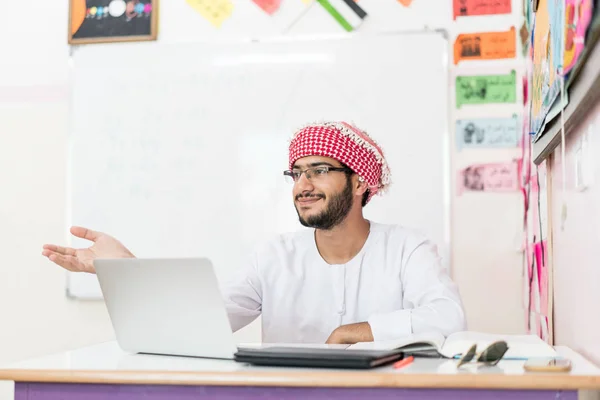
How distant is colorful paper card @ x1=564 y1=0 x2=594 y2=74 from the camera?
111 centimetres

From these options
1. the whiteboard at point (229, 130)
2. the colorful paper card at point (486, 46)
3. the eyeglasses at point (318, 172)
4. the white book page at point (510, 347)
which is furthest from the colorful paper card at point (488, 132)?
the white book page at point (510, 347)

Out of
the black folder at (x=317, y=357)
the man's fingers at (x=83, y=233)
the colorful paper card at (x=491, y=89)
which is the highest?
the colorful paper card at (x=491, y=89)

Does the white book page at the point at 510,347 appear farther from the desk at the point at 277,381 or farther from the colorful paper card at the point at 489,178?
the colorful paper card at the point at 489,178

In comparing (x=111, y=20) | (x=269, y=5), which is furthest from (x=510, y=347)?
(x=111, y=20)

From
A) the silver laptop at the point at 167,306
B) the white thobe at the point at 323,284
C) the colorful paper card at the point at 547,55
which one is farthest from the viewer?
the white thobe at the point at 323,284

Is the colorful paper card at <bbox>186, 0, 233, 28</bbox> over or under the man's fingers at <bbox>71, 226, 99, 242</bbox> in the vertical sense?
over

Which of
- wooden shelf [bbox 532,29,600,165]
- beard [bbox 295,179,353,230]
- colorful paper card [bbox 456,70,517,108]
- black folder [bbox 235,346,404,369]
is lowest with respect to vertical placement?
black folder [bbox 235,346,404,369]

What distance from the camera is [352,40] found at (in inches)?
118

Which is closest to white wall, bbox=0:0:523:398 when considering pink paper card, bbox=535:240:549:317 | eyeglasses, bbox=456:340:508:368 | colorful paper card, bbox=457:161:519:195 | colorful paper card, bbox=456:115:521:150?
colorful paper card, bbox=456:115:521:150

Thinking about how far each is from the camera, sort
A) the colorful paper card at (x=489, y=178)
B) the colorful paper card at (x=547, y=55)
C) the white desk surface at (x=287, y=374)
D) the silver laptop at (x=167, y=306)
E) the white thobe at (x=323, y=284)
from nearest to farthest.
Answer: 1. the white desk surface at (x=287, y=374)
2. the silver laptop at (x=167, y=306)
3. the colorful paper card at (x=547, y=55)
4. the white thobe at (x=323, y=284)
5. the colorful paper card at (x=489, y=178)

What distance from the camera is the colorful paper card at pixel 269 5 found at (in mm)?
3066

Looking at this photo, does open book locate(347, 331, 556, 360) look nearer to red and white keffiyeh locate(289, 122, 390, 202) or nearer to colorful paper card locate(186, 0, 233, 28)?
red and white keffiyeh locate(289, 122, 390, 202)

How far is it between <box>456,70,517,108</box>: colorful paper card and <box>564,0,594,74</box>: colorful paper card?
1537 mm

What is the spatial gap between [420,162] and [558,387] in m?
1.90
